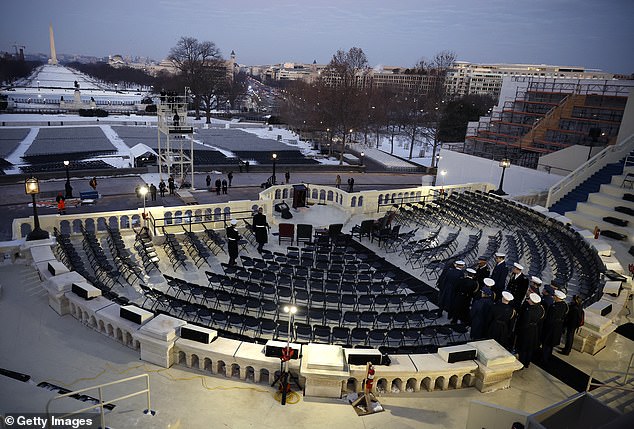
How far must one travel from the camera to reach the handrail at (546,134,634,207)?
25.9 metres

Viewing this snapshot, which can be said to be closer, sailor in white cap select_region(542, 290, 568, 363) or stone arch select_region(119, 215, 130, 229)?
sailor in white cap select_region(542, 290, 568, 363)

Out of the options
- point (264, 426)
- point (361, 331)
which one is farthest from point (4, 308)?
point (361, 331)

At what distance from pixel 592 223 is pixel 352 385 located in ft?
64.0

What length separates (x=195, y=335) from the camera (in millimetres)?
8766

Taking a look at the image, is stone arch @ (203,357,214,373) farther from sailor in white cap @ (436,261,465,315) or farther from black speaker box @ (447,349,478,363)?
sailor in white cap @ (436,261,465,315)

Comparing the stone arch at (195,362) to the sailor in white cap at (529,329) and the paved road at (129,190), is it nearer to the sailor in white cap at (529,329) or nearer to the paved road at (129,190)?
the sailor in white cap at (529,329)

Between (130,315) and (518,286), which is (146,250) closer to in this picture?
(130,315)

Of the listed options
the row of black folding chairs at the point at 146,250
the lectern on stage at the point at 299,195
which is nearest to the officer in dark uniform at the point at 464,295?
the row of black folding chairs at the point at 146,250

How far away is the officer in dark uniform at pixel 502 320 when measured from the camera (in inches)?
374

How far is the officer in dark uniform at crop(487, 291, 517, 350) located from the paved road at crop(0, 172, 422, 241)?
2153 cm

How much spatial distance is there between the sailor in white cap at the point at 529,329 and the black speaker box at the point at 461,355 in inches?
55.8

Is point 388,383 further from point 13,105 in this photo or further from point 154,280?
point 13,105

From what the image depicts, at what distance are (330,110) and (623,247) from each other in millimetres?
38338

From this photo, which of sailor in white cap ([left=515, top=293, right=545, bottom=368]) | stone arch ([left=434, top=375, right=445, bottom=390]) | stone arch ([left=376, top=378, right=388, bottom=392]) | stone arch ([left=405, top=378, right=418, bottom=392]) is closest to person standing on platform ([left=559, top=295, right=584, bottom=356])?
sailor in white cap ([left=515, top=293, right=545, bottom=368])
